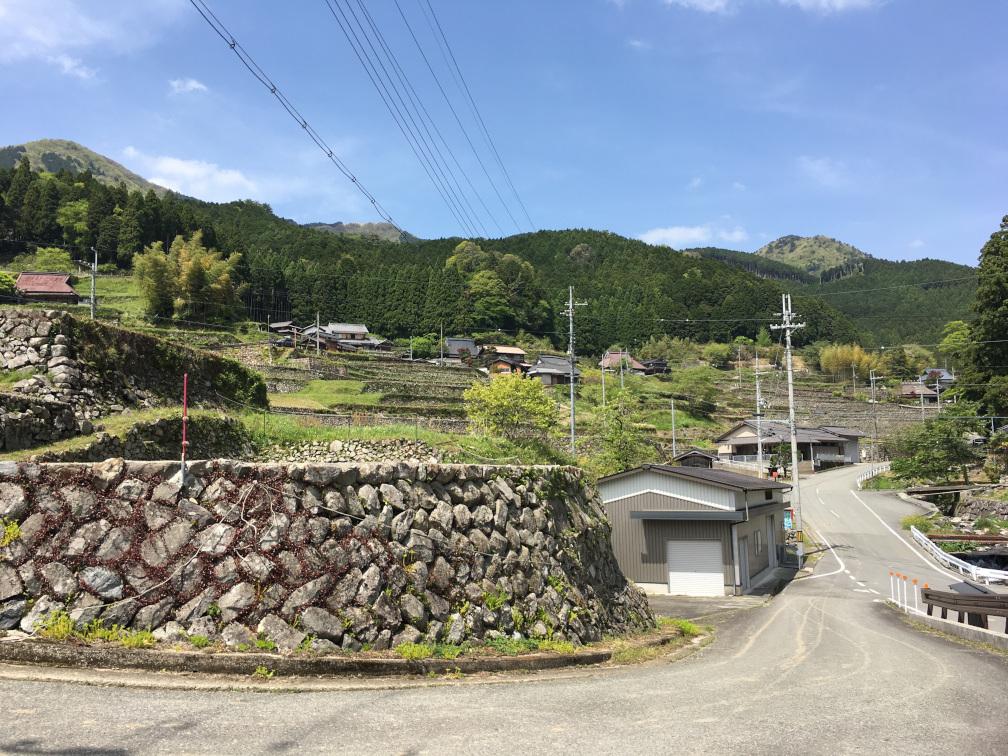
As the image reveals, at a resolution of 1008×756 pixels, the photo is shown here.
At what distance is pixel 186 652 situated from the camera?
498 cm

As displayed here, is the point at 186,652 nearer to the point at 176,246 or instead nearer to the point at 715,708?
the point at 715,708

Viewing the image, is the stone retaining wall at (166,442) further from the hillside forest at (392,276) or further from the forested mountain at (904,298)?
the forested mountain at (904,298)

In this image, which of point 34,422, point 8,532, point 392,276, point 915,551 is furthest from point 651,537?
point 392,276

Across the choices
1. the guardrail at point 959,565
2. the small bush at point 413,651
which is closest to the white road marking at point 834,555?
the guardrail at point 959,565

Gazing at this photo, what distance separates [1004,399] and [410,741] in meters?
51.0

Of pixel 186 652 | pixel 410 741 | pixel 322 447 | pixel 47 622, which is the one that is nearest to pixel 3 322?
pixel 322 447

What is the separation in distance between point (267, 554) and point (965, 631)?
38.4 feet

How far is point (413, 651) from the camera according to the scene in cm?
566

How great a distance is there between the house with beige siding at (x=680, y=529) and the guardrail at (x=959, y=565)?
7.01m

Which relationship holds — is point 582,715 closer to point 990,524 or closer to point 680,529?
point 680,529

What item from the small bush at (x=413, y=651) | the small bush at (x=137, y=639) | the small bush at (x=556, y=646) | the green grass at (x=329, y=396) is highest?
the green grass at (x=329, y=396)

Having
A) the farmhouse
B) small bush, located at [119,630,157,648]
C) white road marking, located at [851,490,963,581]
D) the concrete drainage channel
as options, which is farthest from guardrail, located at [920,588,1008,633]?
the farmhouse

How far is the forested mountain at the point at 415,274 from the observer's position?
222 ft

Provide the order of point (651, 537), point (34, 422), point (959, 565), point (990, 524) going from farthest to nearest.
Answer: point (990, 524) < point (959, 565) < point (651, 537) < point (34, 422)
